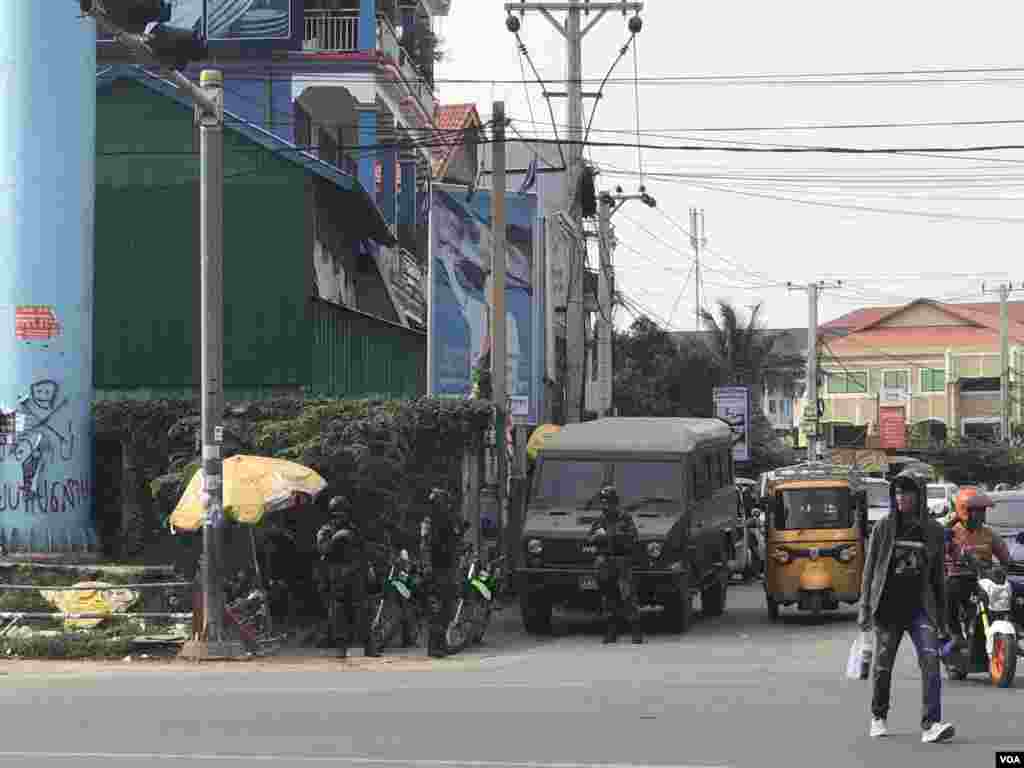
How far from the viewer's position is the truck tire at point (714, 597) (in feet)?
83.6

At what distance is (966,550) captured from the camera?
632 inches

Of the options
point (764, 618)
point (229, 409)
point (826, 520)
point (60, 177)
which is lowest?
point (764, 618)

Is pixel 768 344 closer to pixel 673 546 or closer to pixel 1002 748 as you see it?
pixel 673 546

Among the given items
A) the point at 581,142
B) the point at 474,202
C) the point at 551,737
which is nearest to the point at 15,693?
the point at 551,737

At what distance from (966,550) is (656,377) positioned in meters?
46.4

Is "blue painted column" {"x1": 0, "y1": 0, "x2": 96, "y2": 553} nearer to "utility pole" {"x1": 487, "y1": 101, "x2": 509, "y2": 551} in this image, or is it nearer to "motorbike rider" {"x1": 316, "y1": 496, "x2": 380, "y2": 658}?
"motorbike rider" {"x1": 316, "y1": 496, "x2": 380, "y2": 658}

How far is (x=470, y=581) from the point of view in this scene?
829 inches

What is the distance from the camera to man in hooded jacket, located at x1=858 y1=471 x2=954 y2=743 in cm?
1153

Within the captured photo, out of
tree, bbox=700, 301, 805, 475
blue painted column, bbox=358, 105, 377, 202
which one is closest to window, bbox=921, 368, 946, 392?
tree, bbox=700, 301, 805, 475

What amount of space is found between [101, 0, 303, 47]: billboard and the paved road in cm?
2319

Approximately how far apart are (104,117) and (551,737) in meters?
20.5

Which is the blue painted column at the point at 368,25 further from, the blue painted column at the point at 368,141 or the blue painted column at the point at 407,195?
the blue painted column at the point at 407,195

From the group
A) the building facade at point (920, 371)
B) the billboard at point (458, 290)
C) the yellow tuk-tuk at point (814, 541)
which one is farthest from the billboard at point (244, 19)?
the building facade at point (920, 371)

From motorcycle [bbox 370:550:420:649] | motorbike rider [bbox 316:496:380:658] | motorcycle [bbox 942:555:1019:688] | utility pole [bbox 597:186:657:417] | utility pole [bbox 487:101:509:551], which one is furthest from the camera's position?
utility pole [bbox 597:186:657:417]
